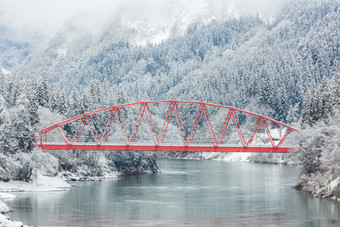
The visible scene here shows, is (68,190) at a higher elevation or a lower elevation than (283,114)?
lower

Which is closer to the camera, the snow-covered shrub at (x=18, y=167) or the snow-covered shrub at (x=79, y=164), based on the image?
the snow-covered shrub at (x=18, y=167)

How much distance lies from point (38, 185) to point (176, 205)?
2027cm

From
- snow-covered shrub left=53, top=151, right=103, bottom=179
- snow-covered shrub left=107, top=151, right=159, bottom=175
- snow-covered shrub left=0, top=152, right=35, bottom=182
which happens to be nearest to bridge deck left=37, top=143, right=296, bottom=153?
snow-covered shrub left=0, top=152, right=35, bottom=182

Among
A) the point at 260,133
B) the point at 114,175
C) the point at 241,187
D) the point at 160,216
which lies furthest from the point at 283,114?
the point at 160,216

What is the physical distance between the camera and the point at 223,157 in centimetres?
17988

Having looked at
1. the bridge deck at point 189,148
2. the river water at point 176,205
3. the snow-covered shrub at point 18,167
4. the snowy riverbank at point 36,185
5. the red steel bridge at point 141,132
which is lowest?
the river water at point 176,205

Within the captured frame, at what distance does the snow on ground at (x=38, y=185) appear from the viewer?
75.3 metres

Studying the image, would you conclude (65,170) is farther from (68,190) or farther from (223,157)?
(223,157)

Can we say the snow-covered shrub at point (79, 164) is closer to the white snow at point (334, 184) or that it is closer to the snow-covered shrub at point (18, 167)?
the snow-covered shrub at point (18, 167)

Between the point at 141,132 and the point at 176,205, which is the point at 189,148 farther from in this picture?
the point at 141,132

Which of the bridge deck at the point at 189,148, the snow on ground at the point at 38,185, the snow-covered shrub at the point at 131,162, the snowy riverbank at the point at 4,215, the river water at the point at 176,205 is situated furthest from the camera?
the snow-covered shrub at the point at 131,162

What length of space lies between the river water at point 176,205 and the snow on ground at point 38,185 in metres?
1.91

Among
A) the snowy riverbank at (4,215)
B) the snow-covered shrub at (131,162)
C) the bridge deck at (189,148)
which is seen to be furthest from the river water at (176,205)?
the snow-covered shrub at (131,162)

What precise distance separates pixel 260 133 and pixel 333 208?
103 metres
